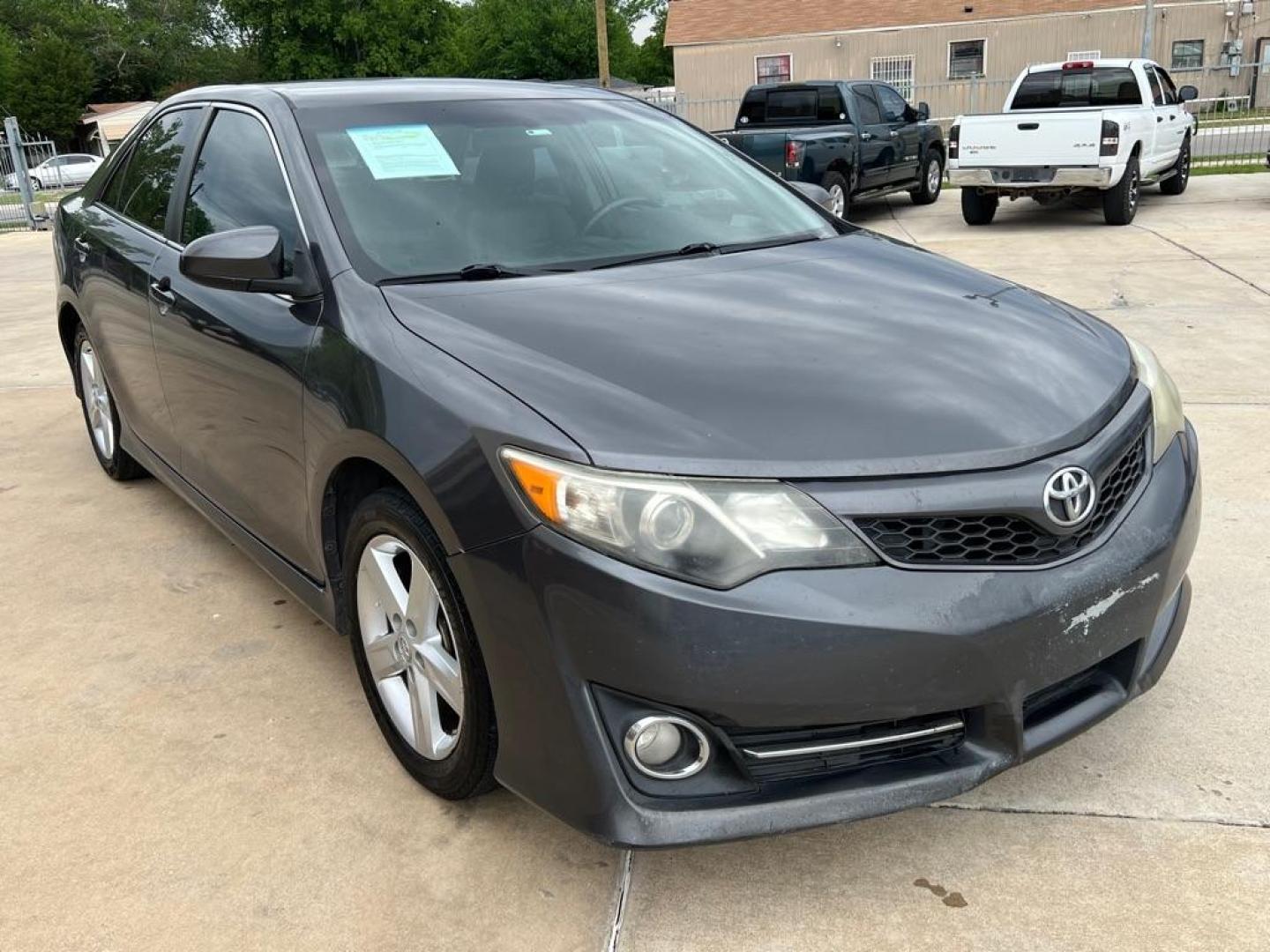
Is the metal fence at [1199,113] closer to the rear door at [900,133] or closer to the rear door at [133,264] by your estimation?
the rear door at [900,133]

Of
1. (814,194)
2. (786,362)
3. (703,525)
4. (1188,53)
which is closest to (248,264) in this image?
(786,362)

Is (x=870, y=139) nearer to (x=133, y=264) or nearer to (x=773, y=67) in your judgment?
(x=133, y=264)

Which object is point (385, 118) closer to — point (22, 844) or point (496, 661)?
point (496, 661)

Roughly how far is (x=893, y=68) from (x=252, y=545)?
36723 mm

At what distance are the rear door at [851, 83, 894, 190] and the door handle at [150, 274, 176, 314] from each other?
10.9m

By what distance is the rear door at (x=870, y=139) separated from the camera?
44.3ft

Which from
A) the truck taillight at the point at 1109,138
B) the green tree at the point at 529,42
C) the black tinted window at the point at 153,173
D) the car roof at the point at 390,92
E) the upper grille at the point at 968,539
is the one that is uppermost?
the green tree at the point at 529,42

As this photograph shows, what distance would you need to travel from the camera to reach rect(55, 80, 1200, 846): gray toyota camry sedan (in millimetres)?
2016

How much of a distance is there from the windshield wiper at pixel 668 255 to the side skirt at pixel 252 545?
1106mm

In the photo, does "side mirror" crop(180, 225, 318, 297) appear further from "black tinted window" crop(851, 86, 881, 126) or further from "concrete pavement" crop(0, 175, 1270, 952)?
"black tinted window" crop(851, 86, 881, 126)

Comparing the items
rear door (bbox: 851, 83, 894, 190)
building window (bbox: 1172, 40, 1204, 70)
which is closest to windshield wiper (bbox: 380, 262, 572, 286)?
rear door (bbox: 851, 83, 894, 190)

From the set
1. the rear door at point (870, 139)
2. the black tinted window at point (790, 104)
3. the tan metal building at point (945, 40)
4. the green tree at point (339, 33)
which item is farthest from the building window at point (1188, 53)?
the green tree at point (339, 33)

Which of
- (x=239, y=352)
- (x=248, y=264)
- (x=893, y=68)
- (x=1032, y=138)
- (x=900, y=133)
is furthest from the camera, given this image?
(x=893, y=68)

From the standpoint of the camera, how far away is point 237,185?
339cm
